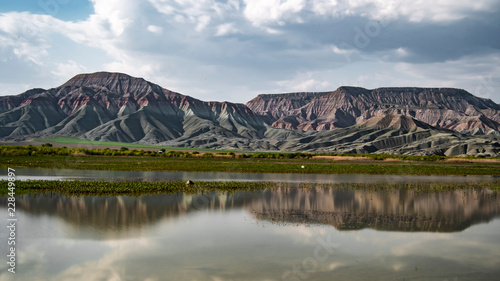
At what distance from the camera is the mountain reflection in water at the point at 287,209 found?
66.5 ft

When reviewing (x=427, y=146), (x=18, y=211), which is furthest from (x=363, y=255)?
(x=427, y=146)

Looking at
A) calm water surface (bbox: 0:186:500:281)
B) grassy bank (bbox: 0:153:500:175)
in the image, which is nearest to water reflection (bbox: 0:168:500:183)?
grassy bank (bbox: 0:153:500:175)

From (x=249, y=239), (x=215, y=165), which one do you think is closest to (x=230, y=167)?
(x=215, y=165)

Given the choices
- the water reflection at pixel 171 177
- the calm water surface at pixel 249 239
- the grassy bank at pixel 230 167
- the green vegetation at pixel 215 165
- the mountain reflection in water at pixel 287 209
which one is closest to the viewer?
the calm water surface at pixel 249 239

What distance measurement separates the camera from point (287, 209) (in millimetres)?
24984

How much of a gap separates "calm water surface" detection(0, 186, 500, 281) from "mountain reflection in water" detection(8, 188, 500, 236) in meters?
0.07

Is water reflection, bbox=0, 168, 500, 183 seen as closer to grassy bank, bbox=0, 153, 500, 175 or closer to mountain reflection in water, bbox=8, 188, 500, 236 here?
grassy bank, bbox=0, 153, 500, 175

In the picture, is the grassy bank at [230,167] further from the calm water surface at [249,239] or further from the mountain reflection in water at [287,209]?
the calm water surface at [249,239]

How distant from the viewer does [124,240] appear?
1661cm

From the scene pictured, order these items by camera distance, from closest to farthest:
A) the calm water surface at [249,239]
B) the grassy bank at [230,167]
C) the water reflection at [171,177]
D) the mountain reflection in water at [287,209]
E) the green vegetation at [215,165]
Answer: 1. the calm water surface at [249,239]
2. the mountain reflection in water at [287,209]
3. the water reflection at [171,177]
4. the grassy bank at [230,167]
5. the green vegetation at [215,165]

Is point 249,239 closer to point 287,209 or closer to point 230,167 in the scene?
point 287,209

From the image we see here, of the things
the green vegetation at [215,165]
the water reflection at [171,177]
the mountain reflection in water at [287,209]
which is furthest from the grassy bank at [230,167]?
the mountain reflection in water at [287,209]

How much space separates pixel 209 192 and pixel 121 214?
11.1 m

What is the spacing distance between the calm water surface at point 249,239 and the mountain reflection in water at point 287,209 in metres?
0.07
